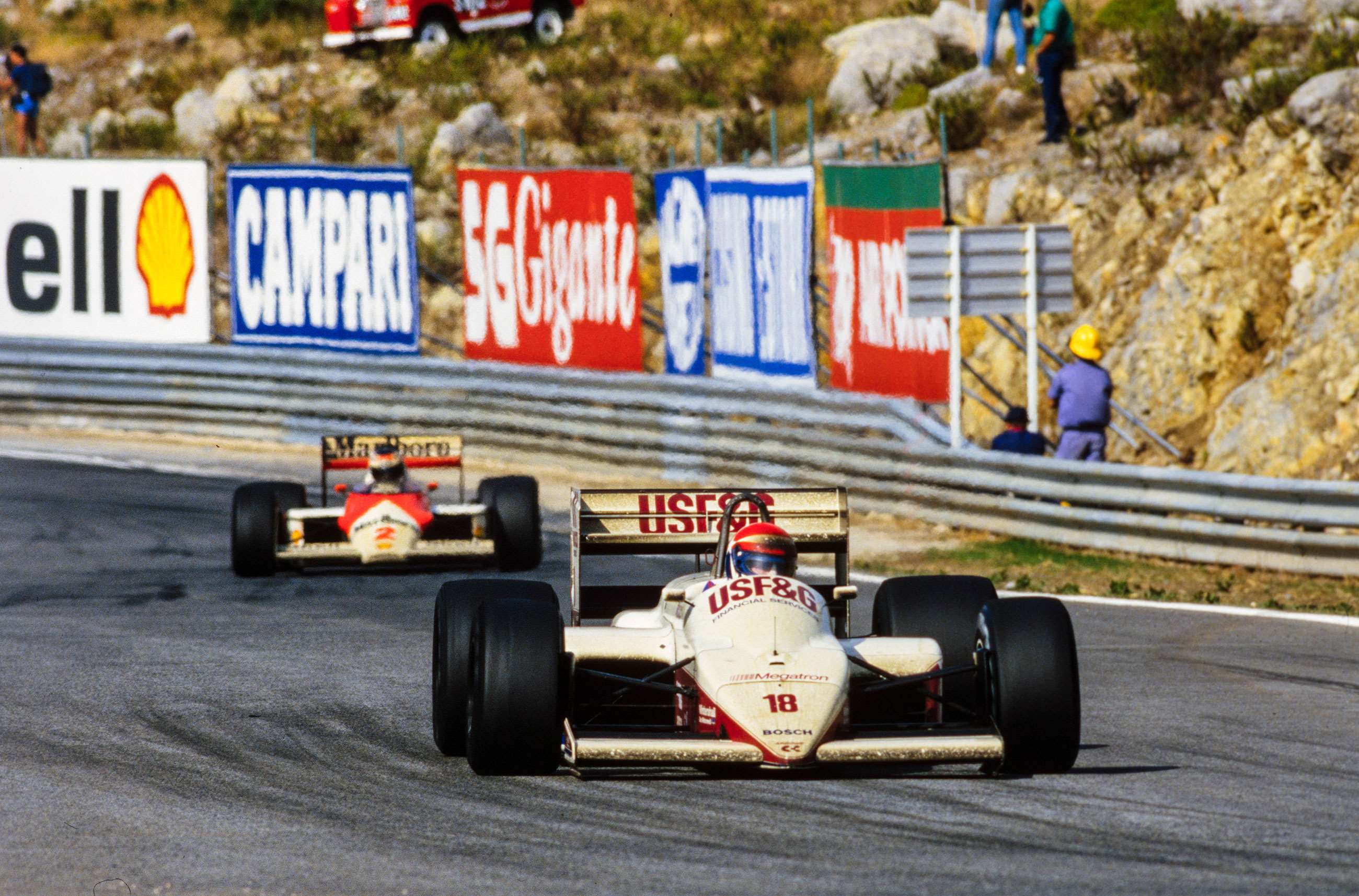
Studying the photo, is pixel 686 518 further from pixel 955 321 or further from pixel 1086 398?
pixel 1086 398

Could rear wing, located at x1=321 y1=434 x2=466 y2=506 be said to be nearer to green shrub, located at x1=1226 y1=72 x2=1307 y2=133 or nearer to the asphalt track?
the asphalt track

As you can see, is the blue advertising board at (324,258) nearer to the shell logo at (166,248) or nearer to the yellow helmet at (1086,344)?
the shell logo at (166,248)

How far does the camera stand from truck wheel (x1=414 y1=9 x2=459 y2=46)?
40562 millimetres

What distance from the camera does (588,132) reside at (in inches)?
1407

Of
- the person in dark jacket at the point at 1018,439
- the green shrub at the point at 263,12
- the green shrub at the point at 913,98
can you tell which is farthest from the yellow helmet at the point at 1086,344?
the green shrub at the point at 263,12

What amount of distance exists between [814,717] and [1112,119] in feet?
59.4

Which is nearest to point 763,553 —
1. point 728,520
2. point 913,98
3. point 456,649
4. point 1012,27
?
point 728,520

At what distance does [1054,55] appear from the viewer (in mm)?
23609

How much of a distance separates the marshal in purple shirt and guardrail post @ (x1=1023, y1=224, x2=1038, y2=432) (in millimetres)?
216

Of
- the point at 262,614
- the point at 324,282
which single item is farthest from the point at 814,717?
the point at 324,282

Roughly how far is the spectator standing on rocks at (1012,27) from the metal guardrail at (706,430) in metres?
8.50

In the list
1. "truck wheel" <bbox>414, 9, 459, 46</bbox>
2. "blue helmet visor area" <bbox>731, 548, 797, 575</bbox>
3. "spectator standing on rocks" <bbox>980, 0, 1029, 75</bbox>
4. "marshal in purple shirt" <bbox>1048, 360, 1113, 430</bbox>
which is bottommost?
"blue helmet visor area" <bbox>731, 548, 797, 575</bbox>

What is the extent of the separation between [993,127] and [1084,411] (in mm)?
10036

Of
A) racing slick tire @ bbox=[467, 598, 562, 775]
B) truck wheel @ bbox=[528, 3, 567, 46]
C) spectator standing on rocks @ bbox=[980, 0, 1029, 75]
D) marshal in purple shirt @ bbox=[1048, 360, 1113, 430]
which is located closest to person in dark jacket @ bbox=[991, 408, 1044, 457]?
marshal in purple shirt @ bbox=[1048, 360, 1113, 430]
